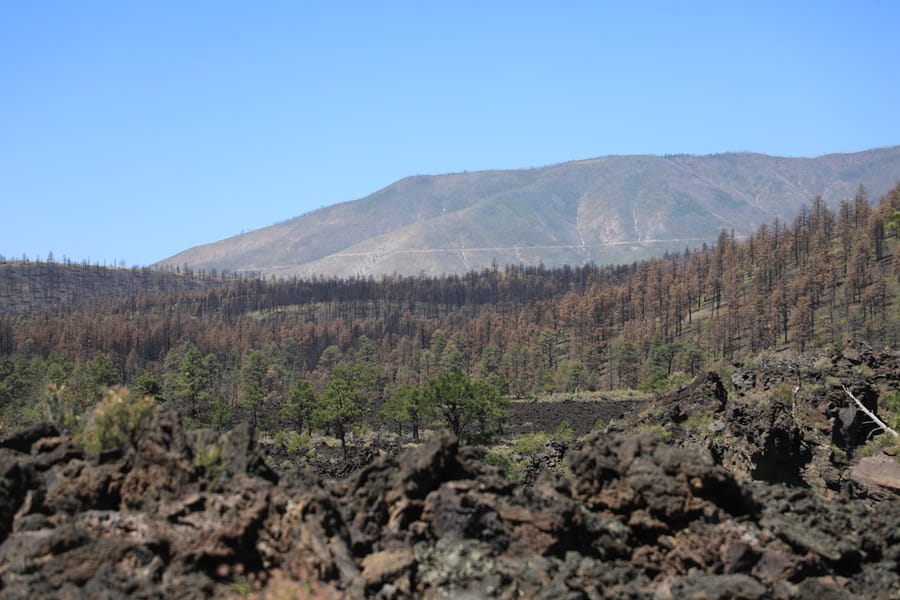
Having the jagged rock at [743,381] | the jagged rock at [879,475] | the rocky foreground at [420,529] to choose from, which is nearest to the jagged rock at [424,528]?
the rocky foreground at [420,529]

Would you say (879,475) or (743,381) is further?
(743,381)

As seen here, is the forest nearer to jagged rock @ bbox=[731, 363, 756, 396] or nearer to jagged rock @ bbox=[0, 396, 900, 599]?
jagged rock @ bbox=[731, 363, 756, 396]

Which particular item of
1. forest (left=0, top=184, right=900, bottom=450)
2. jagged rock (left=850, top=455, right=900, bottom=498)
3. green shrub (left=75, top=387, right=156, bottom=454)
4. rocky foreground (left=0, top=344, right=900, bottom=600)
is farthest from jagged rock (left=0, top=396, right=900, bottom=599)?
forest (left=0, top=184, right=900, bottom=450)

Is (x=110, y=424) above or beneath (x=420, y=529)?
above

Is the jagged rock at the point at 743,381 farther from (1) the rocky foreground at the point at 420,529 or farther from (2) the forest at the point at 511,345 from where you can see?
(1) the rocky foreground at the point at 420,529

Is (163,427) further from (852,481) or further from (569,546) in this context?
(852,481)

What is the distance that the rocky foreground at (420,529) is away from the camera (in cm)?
1680

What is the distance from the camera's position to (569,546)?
19.6 meters

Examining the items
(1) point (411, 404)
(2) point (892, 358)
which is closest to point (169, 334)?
(1) point (411, 404)

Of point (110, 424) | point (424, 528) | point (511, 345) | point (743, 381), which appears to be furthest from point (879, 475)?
point (511, 345)

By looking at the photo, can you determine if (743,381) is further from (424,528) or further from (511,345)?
(511,345)

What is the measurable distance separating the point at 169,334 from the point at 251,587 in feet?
565

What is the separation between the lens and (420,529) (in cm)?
1925

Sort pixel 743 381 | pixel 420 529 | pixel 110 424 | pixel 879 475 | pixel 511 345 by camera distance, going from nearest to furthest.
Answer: pixel 420 529, pixel 110 424, pixel 879 475, pixel 743 381, pixel 511 345
